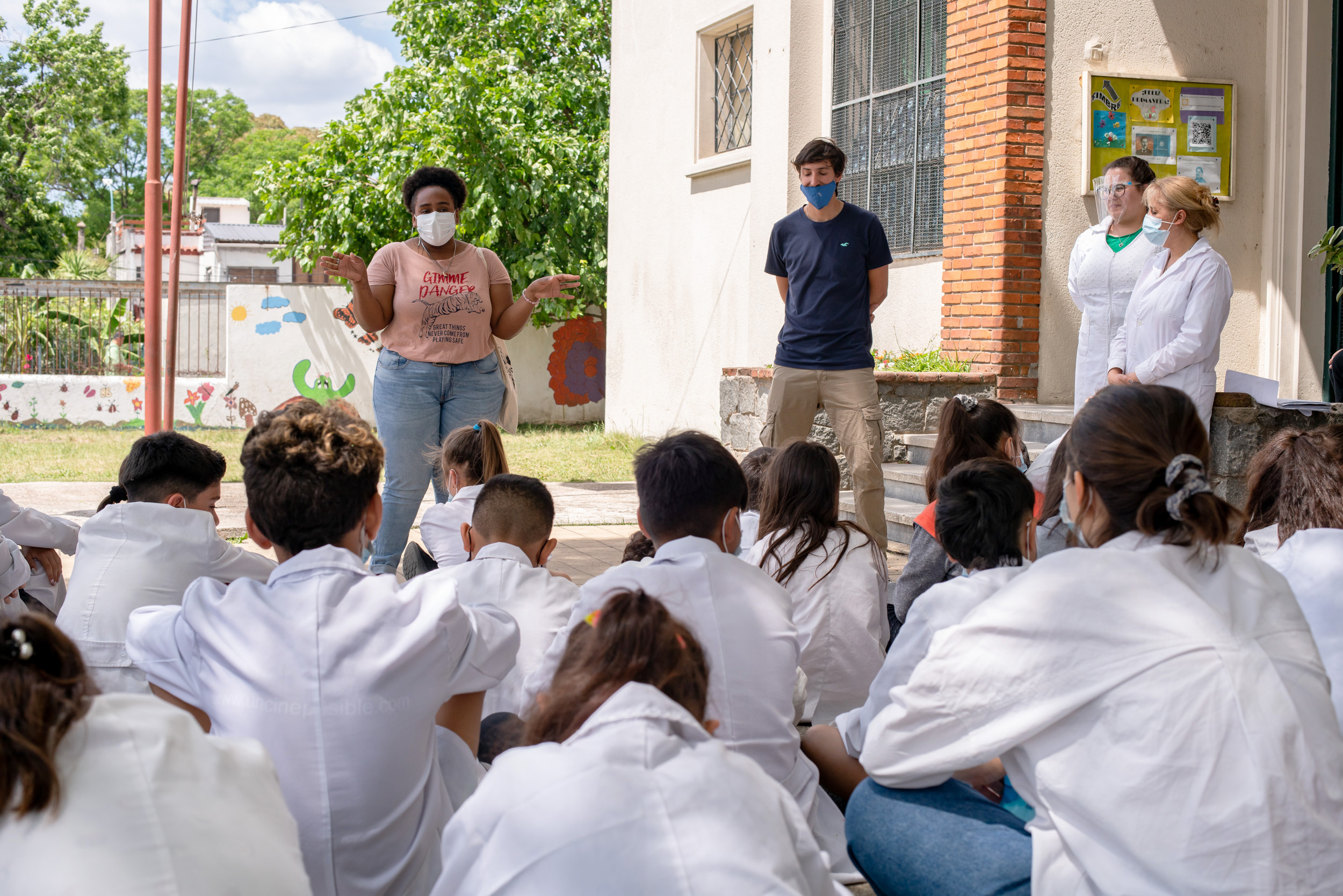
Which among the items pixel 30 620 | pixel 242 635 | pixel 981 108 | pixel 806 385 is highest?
pixel 981 108

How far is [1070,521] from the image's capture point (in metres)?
2.34

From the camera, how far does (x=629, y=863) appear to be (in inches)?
54.2

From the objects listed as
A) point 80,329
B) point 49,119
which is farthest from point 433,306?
point 49,119

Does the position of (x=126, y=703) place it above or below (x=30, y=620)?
below

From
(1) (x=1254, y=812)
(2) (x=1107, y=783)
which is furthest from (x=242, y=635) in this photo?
(1) (x=1254, y=812)

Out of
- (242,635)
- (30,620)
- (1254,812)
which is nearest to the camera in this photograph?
(30,620)

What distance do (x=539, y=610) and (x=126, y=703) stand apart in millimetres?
1571

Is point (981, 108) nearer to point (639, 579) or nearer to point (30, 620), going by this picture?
point (639, 579)

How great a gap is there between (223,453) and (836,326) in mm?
9028

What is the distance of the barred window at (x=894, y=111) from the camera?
8305 millimetres

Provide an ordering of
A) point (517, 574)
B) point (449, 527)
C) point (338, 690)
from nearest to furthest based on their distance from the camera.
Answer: point (338, 690), point (517, 574), point (449, 527)

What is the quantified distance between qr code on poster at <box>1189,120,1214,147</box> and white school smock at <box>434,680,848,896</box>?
24.2 ft

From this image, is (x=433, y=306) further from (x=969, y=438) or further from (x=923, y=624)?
(x=923, y=624)

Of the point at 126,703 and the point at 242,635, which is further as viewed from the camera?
the point at 242,635
